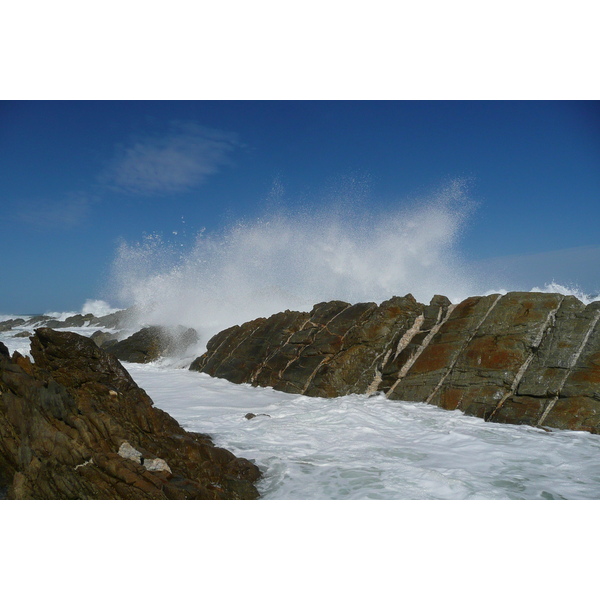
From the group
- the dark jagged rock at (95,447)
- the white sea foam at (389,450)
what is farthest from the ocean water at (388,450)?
the dark jagged rock at (95,447)

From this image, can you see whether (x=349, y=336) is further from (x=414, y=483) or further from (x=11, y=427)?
(x=11, y=427)

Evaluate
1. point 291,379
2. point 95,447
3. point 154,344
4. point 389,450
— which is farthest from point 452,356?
point 154,344

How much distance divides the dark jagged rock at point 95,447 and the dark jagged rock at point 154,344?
9.25m

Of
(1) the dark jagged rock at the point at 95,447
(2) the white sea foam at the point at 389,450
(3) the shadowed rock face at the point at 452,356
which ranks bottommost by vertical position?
(1) the dark jagged rock at the point at 95,447

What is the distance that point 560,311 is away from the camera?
8281 mm

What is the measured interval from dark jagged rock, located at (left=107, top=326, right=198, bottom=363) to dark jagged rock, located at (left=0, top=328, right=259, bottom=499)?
9.25 metres

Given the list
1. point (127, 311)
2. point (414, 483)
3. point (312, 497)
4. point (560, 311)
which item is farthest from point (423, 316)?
point (127, 311)

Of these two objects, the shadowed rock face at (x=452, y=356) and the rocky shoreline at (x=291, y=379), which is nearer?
the rocky shoreline at (x=291, y=379)

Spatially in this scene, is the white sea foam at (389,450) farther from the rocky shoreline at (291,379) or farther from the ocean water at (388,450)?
the rocky shoreline at (291,379)

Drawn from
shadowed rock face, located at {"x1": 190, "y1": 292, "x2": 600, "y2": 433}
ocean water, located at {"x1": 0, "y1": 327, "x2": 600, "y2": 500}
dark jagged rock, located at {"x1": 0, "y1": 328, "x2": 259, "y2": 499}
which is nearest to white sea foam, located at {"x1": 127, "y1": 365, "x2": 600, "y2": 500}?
ocean water, located at {"x1": 0, "y1": 327, "x2": 600, "y2": 500}

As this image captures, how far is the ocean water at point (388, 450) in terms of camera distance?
450 cm

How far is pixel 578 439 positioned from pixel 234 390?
682 cm

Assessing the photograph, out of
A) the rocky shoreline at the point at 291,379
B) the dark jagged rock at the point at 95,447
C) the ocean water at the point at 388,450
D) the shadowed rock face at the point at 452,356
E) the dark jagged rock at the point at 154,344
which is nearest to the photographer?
the dark jagged rock at the point at 95,447

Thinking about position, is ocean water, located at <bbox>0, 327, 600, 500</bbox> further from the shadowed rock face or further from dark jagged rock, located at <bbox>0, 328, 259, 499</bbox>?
dark jagged rock, located at <bbox>0, 328, 259, 499</bbox>
